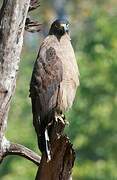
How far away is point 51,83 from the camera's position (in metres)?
8.16

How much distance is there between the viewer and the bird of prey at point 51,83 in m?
8.00

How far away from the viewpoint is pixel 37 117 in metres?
7.99

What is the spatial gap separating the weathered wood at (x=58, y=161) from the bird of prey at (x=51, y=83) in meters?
0.29

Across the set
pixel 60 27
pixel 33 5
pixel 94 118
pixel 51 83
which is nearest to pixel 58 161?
pixel 51 83

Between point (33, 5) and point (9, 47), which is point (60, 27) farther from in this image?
point (9, 47)

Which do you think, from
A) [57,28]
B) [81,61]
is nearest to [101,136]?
[81,61]

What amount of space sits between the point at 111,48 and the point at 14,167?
8.38ft

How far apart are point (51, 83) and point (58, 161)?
92 centimetres

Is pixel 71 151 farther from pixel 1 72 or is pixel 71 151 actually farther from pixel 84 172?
pixel 84 172

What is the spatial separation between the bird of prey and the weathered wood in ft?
0.96

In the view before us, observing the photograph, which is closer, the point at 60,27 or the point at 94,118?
the point at 60,27

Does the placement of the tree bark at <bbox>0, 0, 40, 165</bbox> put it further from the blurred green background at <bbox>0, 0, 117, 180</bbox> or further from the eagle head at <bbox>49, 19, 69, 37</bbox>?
the blurred green background at <bbox>0, 0, 117, 180</bbox>

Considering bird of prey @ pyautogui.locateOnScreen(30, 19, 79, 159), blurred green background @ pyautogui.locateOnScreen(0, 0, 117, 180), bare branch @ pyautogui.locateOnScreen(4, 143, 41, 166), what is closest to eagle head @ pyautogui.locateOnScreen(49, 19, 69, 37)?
bird of prey @ pyautogui.locateOnScreen(30, 19, 79, 159)

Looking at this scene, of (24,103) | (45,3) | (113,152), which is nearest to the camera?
(113,152)
